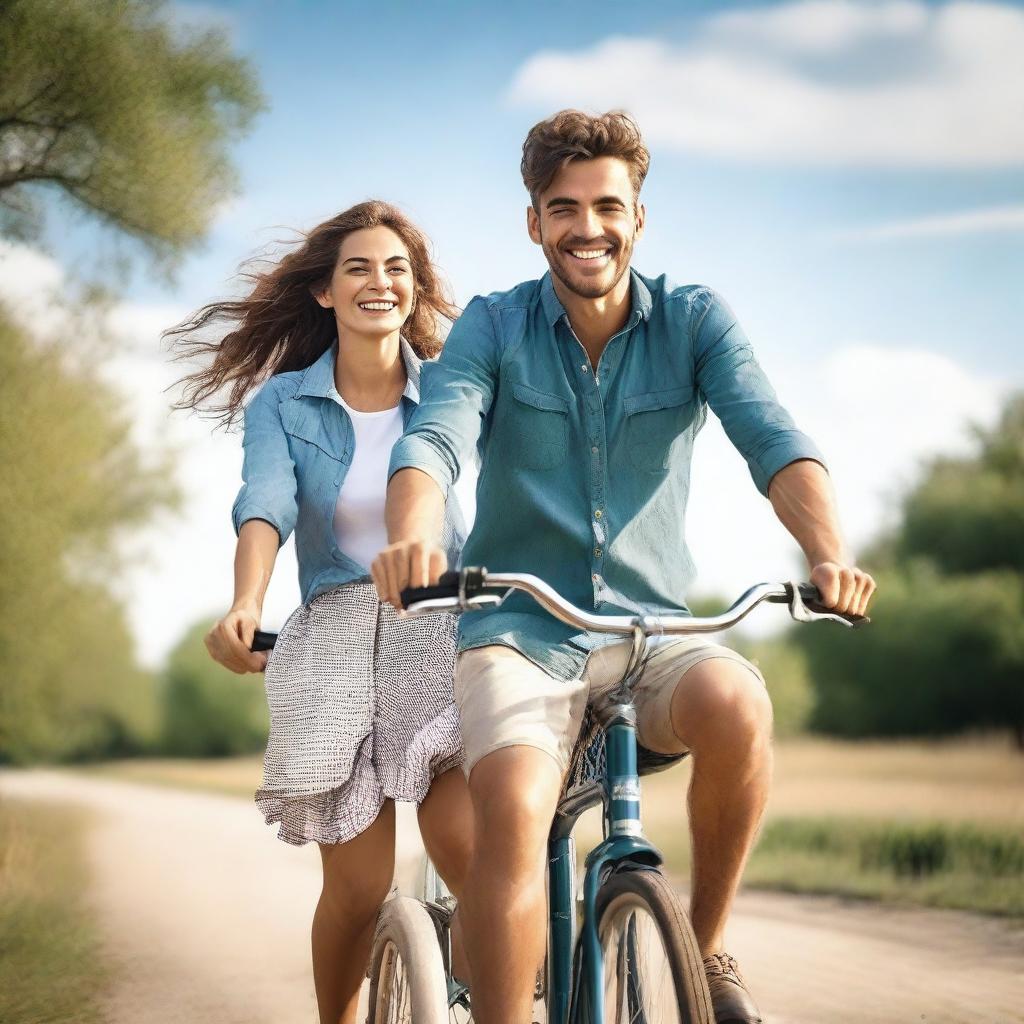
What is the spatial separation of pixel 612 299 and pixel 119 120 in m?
8.65

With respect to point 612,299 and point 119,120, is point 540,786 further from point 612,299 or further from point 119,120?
point 119,120

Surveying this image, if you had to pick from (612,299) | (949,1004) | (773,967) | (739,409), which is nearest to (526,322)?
(612,299)

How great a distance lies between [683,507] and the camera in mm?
3268

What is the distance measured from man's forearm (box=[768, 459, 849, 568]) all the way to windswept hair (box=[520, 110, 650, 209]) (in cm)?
75

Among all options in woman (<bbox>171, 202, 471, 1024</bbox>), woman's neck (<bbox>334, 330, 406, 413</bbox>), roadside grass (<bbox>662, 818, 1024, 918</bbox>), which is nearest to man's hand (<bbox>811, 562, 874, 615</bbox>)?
woman (<bbox>171, 202, 471, 1024</bbox>)

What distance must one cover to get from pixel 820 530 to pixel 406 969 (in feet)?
4.72

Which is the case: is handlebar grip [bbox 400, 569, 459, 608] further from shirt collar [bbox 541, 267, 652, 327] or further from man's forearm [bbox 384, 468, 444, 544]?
shirt collar [bbox 541, 267, 652, 327]

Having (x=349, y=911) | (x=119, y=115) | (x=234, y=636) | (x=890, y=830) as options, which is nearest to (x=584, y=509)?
(x=234, y=636)

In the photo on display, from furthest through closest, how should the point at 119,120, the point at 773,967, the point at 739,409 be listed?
the point at 119,120 → the point at 773,967 → the point at 739,409

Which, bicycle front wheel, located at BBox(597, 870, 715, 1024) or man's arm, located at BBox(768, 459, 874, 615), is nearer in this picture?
bicycle front wheel, located at BBox(597, 870, 715, 1024)

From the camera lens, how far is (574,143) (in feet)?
10.4

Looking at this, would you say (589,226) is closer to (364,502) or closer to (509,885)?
(364,502)

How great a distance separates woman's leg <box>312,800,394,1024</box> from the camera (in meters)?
3.94

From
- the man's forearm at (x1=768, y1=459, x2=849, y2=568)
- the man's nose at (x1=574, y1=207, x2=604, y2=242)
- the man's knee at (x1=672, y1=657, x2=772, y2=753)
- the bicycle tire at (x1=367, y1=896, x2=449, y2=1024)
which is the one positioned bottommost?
the bicycle tire at (x1=367, y1=896, x2=449, y2=1024)
